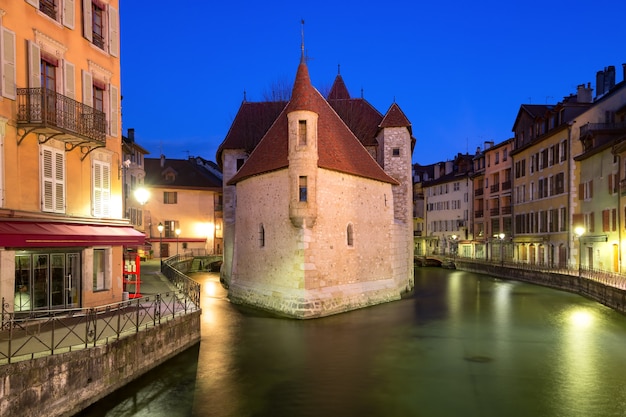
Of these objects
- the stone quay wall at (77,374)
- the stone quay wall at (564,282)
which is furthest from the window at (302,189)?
the stone quay wall at (564,282)

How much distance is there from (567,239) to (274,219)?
79.8 feet

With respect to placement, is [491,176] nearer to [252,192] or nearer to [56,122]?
[252,192]

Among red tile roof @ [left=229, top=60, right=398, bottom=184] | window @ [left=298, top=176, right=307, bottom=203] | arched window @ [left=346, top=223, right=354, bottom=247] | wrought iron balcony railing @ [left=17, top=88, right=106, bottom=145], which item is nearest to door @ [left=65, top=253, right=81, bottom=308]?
wrought iron balcony railing @ [left=17, top=88, right=106, bottom=145]

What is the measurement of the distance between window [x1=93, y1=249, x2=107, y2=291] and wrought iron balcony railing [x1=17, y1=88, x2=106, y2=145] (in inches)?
146

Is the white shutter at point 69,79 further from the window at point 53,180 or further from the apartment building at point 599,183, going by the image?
the apartment building at point 599,183

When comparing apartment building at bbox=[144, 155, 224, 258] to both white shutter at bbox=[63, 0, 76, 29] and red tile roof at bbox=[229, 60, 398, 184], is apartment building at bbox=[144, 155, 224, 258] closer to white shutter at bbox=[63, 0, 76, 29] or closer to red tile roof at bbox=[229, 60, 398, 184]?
red tile roof at bbox=[229, 60, 398, 184]

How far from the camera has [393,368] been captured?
15.2 meters

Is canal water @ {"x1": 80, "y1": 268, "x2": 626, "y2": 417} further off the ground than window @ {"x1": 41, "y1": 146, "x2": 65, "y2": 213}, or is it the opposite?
window @ {"x1": 41, "y1": 146, "x2": 65, "y2": 213}

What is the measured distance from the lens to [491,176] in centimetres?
5538

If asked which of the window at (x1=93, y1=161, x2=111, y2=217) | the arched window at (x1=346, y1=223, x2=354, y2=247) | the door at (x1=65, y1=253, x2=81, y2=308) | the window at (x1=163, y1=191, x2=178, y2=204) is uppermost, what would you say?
the window at (x1=163, y1=191, x2=178, y2=204)

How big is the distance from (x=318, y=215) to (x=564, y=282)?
18.9 metres

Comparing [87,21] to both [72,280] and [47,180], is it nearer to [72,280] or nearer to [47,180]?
[47,180]

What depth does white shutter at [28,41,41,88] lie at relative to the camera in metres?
14.0

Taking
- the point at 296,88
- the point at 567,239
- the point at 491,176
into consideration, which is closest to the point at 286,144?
the point at 296,88
